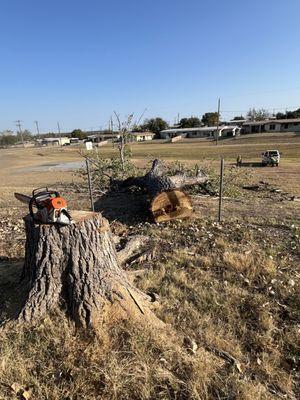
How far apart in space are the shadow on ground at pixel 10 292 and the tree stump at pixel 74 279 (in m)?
0.16

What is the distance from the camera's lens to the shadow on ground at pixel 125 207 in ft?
22.6

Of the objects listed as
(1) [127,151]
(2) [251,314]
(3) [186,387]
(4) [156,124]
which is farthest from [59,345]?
(4) [156,124]

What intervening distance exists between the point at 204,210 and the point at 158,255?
3.01 metres

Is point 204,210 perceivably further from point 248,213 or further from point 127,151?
point 127,151

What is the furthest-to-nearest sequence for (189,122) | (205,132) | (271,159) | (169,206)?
(189,122) < (205,132) < (271,159) < (169,206)

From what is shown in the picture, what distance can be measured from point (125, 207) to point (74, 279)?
4848mm

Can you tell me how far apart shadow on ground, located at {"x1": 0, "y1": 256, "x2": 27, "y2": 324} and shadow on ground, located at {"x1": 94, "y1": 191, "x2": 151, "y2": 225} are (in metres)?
2.80

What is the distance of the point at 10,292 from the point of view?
3.43 m

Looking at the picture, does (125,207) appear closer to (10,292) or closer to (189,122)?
(10,292)

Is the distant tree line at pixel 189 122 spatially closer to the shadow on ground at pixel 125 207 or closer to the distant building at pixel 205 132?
the distant building at pixel 205 132

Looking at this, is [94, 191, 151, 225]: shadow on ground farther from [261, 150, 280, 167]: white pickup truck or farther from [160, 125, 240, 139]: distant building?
[160, 125, 240, 139]: distant building

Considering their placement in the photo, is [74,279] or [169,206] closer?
[74,279]

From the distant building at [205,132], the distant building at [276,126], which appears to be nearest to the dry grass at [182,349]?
the distant building at [276,126]

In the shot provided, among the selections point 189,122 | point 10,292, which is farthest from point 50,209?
point 189,122
